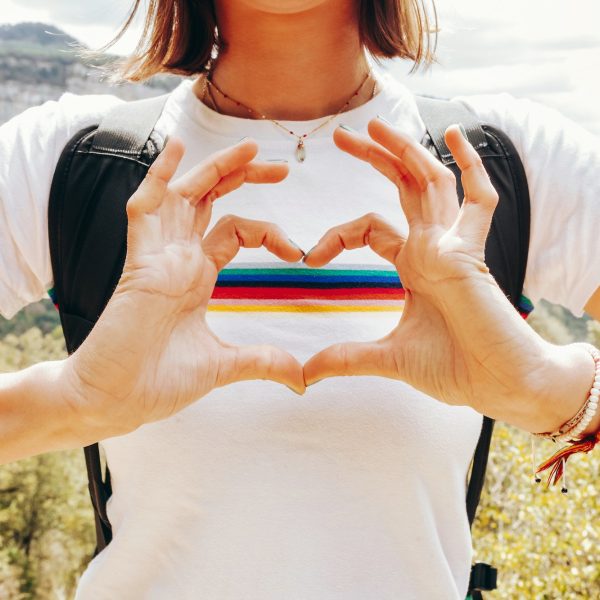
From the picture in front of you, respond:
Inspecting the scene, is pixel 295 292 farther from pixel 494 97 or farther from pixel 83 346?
pixel 494 97

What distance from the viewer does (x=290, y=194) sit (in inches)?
54.4

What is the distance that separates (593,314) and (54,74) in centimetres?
2748

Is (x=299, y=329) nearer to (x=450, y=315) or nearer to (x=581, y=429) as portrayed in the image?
(x=450, y=315)

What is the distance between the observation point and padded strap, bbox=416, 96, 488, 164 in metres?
1.34

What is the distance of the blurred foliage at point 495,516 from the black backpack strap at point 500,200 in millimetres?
309

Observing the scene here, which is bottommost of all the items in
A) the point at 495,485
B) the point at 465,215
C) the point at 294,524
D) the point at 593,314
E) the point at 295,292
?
the point at 495,485

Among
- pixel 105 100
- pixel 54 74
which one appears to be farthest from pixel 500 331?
pixel 54 74

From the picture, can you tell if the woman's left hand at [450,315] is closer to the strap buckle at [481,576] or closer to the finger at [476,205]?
the finger at [476,205]

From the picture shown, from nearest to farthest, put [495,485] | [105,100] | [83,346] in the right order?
[83,346]
[105,100]
[495,485]

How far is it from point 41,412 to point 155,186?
33 cm

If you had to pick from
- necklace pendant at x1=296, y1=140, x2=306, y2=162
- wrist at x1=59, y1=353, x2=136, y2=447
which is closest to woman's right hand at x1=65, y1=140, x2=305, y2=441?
wrist at x1=59, y1=353, x2=136, y2=447

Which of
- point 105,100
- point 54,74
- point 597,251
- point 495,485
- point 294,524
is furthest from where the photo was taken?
point 54,74

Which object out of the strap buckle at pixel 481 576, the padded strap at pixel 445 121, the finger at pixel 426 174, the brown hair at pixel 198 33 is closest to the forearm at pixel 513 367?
the finger at pixel 426 174

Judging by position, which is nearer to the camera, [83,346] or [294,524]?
[83,346]
